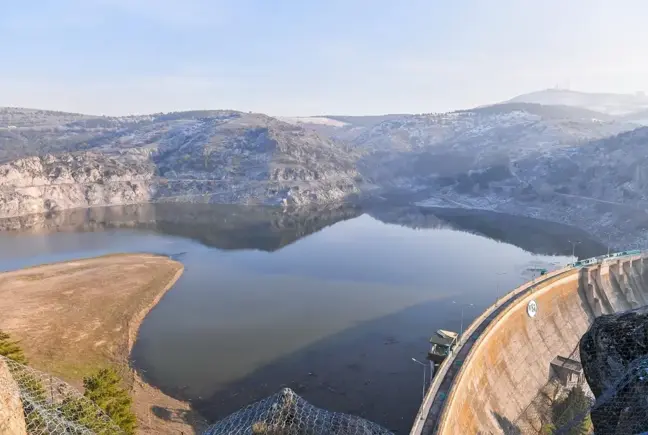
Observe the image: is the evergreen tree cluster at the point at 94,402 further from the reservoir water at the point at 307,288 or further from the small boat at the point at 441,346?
the small boat at the point at 441,346

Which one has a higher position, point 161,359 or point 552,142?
point 552,142

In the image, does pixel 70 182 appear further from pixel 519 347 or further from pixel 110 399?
pixel 519 347

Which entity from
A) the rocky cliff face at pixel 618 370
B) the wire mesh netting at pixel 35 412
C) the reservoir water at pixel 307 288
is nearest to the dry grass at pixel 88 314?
the reservoir water at pixel 307 288

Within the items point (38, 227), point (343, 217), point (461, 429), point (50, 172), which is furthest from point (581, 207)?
point (50, 172)

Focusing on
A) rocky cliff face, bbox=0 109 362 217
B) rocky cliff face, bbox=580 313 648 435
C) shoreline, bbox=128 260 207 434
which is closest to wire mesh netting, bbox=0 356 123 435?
shoreline, bbox=128 260 207 434

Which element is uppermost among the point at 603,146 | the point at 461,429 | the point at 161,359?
the point at 603,146

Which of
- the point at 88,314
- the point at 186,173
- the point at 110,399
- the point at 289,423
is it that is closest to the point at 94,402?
the point at 110,399

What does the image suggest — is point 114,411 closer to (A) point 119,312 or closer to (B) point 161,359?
(B) point 161,359
